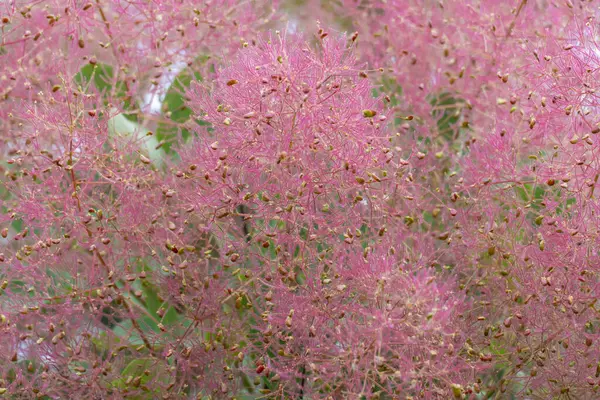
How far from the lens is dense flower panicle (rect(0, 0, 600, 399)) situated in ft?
2.54

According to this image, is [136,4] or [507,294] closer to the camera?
[507,294]

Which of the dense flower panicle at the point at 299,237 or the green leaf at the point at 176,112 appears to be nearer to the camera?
the dense flower panicle at the point at 299,237

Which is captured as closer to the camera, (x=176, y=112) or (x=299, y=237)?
(x=299, y=237)

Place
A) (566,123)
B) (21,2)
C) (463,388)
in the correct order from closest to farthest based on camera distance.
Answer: (463,388) → (566,123) → (21,2)

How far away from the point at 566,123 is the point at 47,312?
585 mm

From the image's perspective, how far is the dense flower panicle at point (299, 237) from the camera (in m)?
0.77

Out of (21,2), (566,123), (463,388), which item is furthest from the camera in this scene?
(21,2)

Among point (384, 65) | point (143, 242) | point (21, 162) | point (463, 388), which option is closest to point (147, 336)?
point (143, 242)

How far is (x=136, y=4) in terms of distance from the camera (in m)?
0.99

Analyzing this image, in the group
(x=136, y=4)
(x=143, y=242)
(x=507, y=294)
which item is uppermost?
(x=136, y=4)

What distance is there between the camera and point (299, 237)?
0.80m

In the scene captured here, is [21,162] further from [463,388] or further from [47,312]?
[463,388]

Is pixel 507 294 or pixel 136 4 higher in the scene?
pixel 136 4

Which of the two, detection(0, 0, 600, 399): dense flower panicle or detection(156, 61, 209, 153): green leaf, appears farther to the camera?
detection(156, 61, 209, 153): green leaf
